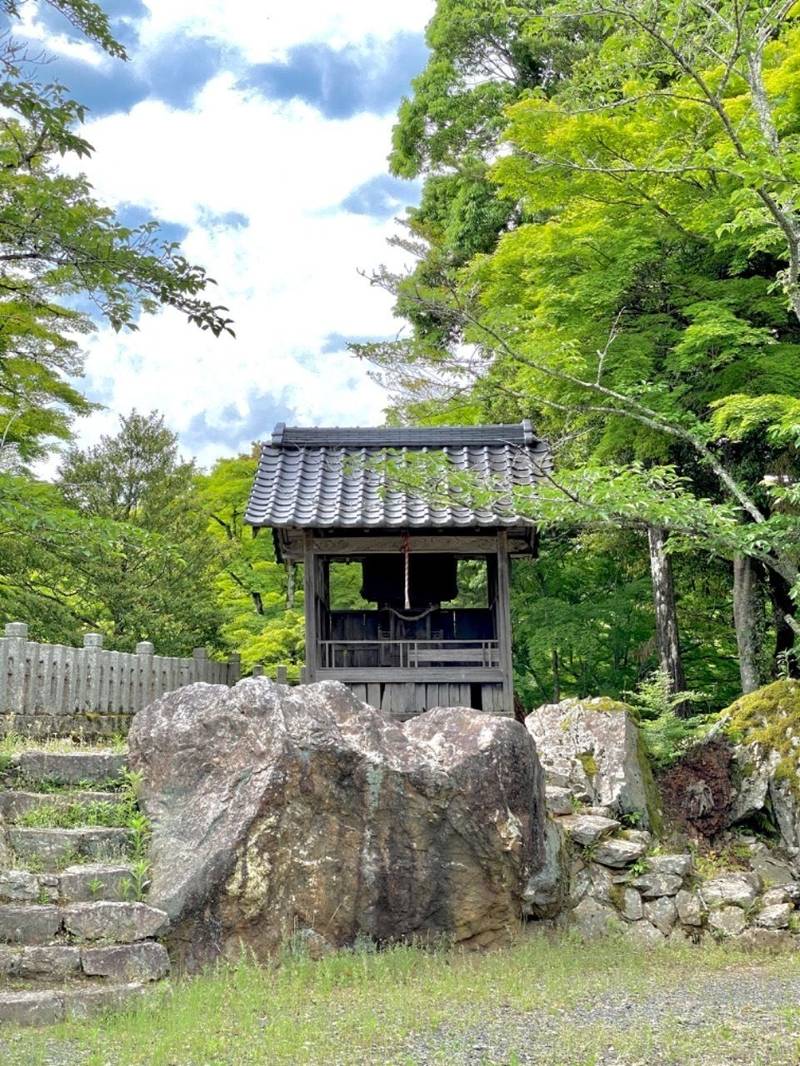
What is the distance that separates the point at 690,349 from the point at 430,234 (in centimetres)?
1310

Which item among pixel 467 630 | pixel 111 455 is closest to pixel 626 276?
pixel 467 630

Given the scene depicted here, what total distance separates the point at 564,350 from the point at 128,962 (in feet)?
23.9

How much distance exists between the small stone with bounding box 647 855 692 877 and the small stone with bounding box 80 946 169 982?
559 cm

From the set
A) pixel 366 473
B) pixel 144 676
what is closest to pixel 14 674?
pixel 144 676

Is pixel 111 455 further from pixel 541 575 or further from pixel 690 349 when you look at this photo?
pixel 690 349

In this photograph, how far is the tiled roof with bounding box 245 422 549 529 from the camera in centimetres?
1210

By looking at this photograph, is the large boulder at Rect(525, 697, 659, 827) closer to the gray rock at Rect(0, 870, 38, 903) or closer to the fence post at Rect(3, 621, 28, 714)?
the gray rock at Rect(0, 870, 38, 903)

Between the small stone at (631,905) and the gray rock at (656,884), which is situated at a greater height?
the gray rock at (656,884)

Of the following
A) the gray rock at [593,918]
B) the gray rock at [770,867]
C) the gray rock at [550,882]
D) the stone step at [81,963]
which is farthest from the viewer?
the gray rock at [770,867]

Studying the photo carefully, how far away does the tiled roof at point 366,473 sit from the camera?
1210 centimetres

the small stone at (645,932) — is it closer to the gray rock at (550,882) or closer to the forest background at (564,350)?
the gray rock at (550,882)

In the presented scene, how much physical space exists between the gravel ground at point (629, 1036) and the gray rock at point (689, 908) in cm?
309

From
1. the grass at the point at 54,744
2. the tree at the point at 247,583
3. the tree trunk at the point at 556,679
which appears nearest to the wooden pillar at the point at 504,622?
the grass at the point at 54,744

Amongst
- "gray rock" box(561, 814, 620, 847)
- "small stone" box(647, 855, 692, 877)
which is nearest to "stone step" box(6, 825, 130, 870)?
"gray rock" box(561, 814, 620, 847)
